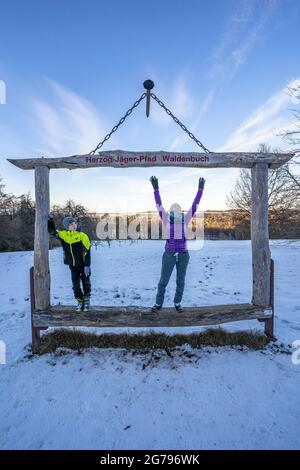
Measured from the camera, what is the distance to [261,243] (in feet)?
16.6

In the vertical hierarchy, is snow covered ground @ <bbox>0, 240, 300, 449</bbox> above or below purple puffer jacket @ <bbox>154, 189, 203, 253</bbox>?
below

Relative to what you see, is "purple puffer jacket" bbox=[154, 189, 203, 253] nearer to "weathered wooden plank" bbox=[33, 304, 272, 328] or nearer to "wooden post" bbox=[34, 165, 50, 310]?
"weathered wooden plank" bbox=[33, 304, 272, 328]

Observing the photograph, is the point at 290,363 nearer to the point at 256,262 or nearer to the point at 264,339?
the point at 264,339

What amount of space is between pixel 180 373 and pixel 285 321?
10.00 feet

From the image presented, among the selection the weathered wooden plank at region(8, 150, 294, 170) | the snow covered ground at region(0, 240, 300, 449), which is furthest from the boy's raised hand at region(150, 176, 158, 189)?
the snow covered ground at region(0, 240, 300, 449)

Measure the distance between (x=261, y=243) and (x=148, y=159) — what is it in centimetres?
265

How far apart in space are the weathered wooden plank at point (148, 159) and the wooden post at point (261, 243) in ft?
1.10

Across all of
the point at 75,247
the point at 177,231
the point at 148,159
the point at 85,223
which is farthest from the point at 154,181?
the point at 85,223

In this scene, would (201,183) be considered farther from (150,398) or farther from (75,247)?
(150,398)

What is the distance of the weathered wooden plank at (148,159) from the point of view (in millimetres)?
4828

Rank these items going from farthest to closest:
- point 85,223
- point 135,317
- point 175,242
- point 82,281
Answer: point 85,223 → point 82,281 → point 175,242 → point 135,317

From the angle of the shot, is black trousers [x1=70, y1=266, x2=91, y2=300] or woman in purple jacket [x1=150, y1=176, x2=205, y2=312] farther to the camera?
black trousers [x1=70, y1=266, x2=91, y2=300]

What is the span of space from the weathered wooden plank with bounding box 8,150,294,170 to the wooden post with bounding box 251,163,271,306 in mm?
335

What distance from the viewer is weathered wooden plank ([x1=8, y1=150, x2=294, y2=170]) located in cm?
483
